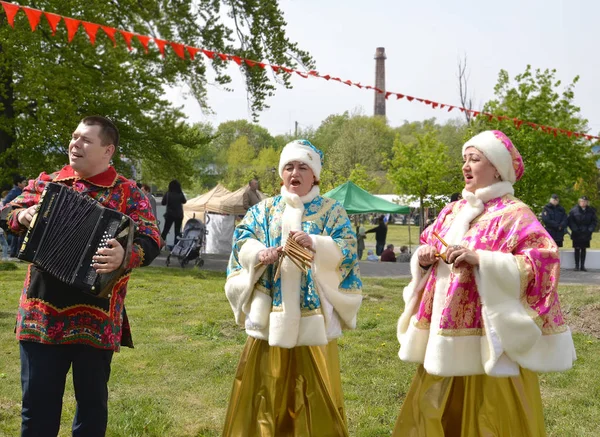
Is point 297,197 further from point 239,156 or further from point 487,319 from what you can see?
point 239,156

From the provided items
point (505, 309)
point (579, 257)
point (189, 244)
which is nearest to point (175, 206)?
point (189, 244)

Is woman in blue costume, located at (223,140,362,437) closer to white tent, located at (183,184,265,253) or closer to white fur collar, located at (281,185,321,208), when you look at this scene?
white fur collar, located at (281,185,321,208)

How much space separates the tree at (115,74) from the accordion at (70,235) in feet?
44.3

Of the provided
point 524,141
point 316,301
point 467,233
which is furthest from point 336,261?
point 524,141

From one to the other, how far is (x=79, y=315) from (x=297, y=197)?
1.73m

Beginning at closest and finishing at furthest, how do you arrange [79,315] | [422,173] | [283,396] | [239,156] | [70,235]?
1. [70,235]
2. [79,315]
3. [283,396]
4. [422,173]
5. [239,156]

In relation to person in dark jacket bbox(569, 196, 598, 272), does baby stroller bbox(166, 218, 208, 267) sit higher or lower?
lower

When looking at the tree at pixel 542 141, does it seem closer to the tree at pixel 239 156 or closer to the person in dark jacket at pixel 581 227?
the person in dark jacket at pixel 581 227

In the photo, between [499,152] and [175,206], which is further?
[175,206]

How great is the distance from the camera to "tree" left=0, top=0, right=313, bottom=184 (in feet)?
A: 53.1

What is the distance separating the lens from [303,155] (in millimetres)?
4762

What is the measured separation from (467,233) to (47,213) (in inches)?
95.0

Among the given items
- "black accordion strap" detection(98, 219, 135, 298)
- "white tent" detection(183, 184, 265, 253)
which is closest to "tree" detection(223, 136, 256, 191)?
"white tent" detection(183, 184, 265, 253)

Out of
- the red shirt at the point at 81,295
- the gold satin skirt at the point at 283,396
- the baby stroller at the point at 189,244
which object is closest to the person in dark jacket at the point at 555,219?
the baby stroller at the point at 189,244
